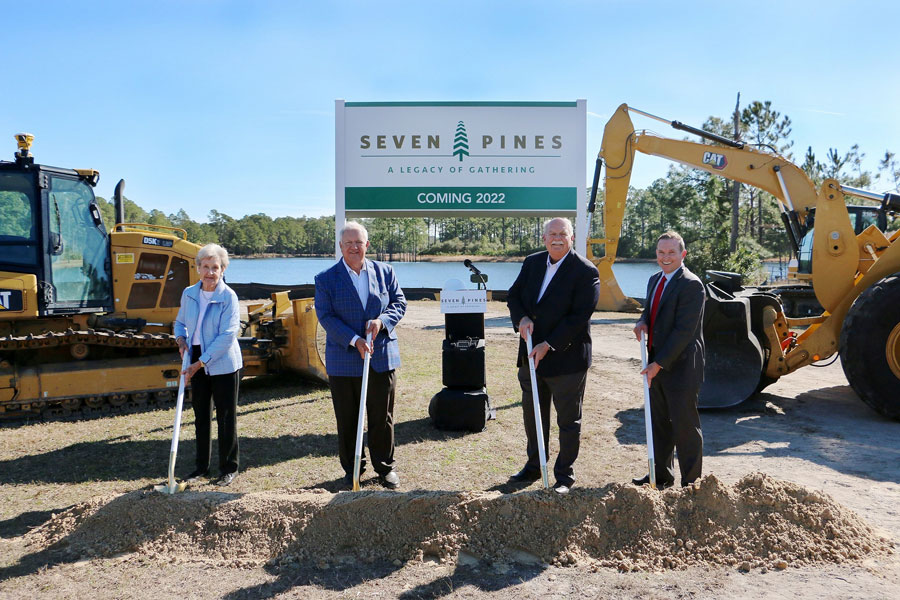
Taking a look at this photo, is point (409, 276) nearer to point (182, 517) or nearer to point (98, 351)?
point (98, 351)

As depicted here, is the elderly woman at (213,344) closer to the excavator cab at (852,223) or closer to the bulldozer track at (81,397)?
the bulldozer track at (81,397)

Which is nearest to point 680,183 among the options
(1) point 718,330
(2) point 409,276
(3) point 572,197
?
(2) point 409,276

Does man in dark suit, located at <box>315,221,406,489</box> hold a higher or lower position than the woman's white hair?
lower

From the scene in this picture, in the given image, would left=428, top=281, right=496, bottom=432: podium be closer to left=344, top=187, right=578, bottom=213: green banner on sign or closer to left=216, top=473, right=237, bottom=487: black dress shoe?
left=216, top=473, right=237, bottom=487: black dress shoe

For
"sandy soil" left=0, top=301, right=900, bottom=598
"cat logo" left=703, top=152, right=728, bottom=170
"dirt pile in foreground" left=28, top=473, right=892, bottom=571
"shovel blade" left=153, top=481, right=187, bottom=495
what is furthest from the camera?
"cat logo" left=703, top=152, right=728, bottom=170

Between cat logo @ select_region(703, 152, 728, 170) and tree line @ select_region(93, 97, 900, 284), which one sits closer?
cat logo @ select_region(703, 152, 728, 170)

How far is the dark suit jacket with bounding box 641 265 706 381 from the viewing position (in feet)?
13.3

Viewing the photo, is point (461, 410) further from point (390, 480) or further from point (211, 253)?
point (211, 253)

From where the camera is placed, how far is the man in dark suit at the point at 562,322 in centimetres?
432

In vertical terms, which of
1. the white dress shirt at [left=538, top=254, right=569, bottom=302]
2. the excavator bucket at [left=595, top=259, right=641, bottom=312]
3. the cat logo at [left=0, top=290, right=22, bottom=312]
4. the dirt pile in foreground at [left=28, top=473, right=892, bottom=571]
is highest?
the white dress shirt at [left=538, top=254, right=569, bottom=302]

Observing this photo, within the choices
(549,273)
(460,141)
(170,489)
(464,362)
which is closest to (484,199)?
(460,141)

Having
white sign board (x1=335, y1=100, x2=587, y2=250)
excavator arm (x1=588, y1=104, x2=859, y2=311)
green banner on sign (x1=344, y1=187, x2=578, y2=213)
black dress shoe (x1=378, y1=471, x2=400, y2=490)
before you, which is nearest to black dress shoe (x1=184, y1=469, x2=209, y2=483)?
black dress shoe (x1=378, y1=471, x2=400, y2=490)

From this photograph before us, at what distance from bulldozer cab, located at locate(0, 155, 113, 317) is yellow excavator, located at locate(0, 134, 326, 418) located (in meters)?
0.01

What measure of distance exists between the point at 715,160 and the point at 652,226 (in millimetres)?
55240
